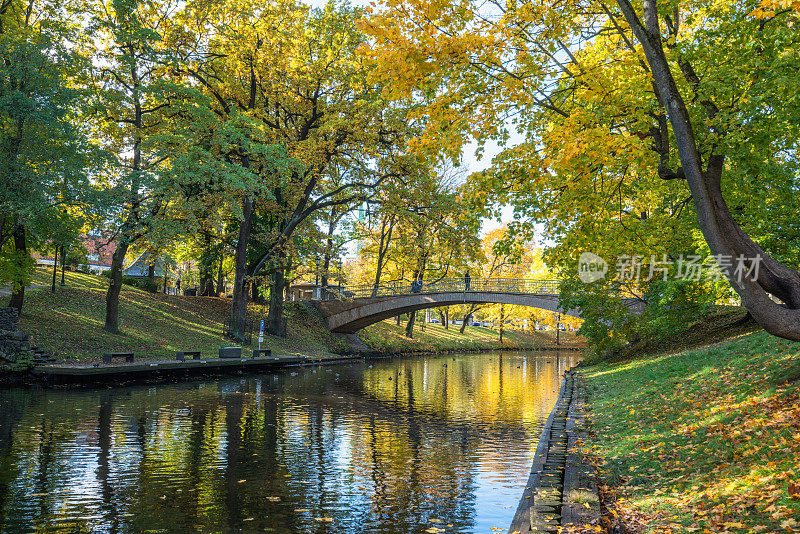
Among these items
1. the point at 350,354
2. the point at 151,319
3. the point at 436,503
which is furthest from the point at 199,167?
the point at 350,354

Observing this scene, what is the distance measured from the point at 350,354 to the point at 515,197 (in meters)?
32.5

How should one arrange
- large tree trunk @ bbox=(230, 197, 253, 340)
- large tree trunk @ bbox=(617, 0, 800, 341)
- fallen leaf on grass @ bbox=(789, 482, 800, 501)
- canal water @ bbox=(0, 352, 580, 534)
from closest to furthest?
fallen leaf on grass @ bbox=(789, 482, 800, 501), large tree trunk @ bbox=(617, 0, 800, 341), canal water @ bbox=(0, 352, 580, 534), large tree trunk @ bbox=(230, 197, 253, 340)

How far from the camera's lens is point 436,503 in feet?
26.6

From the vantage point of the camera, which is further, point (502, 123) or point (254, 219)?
point (254, 219)

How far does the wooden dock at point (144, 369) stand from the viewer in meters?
18.8

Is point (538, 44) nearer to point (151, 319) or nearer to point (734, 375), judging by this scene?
point (734, 375)

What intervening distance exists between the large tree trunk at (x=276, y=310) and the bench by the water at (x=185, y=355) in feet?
37.0

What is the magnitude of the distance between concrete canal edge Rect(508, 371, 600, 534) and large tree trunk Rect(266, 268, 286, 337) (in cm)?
2746

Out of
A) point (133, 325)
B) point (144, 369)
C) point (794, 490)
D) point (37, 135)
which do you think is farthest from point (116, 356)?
point (794, 490)

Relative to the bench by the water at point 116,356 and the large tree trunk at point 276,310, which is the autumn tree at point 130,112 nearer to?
the bench by the water at point 116,356

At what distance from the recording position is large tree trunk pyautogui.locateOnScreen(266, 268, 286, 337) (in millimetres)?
36375

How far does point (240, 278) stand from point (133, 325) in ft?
18.1

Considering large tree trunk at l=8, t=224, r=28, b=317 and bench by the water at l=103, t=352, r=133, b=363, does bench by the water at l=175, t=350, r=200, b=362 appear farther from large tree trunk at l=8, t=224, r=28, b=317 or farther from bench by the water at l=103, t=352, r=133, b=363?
large tree trunk at l=8, t=224, r=28, b=317

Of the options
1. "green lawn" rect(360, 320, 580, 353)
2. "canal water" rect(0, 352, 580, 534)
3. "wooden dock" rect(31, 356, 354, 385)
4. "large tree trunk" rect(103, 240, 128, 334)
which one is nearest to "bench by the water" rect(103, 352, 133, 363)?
"wooden dock" rect(31, 356, 354, 385)
